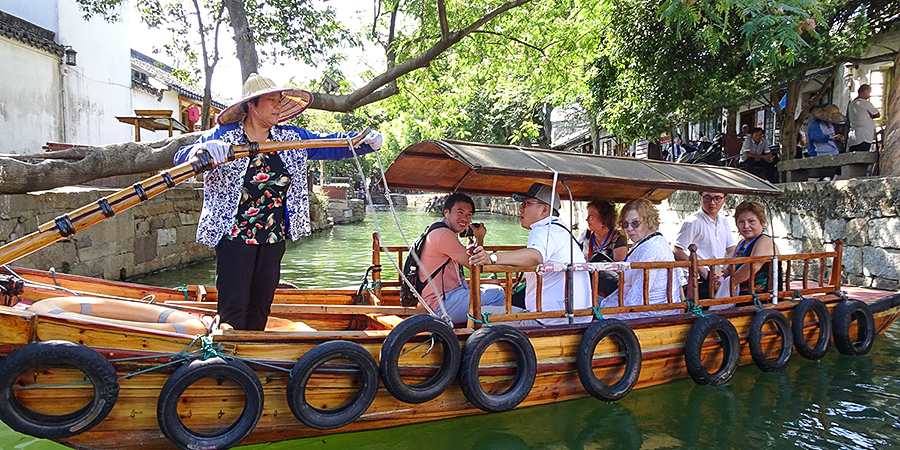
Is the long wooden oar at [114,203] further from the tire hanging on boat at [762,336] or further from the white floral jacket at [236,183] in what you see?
the tire hanging on boat at [762,336]

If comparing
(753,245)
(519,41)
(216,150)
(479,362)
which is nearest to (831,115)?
(519,41)

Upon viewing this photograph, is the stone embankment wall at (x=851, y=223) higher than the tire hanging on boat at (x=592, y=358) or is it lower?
higher

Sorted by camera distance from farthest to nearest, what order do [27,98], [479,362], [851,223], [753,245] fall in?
[27,98] → [851,223] → [753,245] → [479,362]

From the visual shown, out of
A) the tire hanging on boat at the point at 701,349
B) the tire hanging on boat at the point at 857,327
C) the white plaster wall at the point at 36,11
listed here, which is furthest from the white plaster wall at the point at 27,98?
the tire hanging on boat at the point at 857,327

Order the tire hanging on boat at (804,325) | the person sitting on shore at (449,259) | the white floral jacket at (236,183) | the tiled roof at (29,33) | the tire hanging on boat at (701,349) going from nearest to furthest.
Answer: the white floral jacket at (236,183), the person sitting on shore at (449,259), the tire hanging on boat at (701,349), the tire hanging on boat at (804,325), the tiled roof at (29,33)

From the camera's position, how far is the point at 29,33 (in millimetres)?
12664

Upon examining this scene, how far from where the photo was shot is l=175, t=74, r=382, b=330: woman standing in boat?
129 inches

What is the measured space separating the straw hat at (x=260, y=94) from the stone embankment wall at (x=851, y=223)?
6.91 m

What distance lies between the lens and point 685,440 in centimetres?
380

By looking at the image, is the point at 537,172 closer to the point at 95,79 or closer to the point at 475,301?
the point at 475,301

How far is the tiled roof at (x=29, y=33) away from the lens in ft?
39.2

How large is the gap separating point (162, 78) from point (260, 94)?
67.6ft

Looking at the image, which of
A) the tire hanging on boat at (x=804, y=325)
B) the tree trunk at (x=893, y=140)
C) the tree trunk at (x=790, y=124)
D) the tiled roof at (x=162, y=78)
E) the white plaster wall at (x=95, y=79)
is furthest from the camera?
the tiled roof at (x=162, y=78)

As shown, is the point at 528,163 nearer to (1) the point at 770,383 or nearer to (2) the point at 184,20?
(1) the point at 770,383
